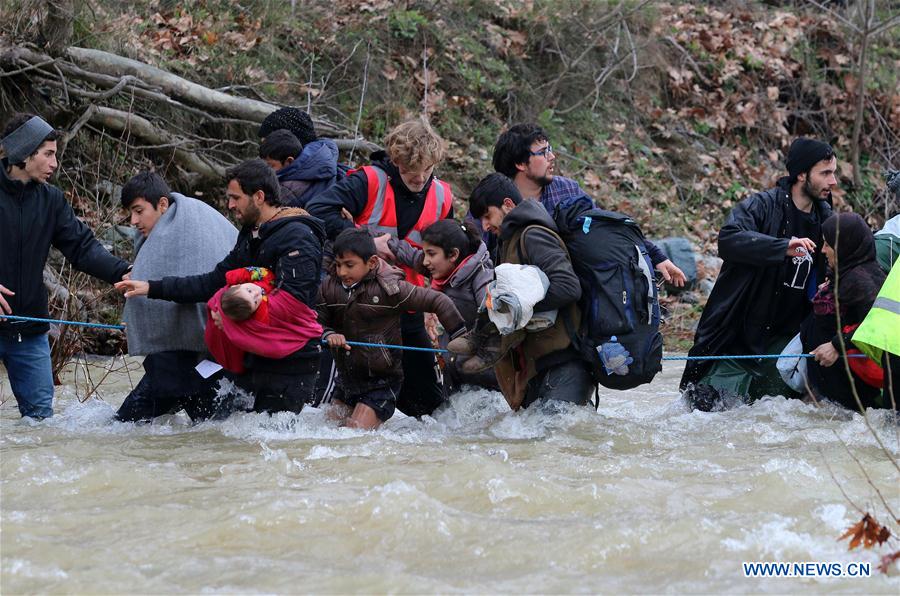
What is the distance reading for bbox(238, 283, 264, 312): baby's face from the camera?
5.52 meters

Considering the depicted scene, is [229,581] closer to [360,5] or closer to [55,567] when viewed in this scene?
[55,567]

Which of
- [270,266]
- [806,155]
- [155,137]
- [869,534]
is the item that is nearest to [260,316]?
[270,266]

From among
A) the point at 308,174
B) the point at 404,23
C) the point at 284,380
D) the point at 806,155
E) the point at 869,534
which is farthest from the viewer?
the point at 404,23

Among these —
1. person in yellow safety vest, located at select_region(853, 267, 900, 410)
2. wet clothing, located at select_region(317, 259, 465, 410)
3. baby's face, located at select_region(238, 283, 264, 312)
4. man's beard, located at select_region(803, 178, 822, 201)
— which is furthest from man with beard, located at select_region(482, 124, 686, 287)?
baby's face, located at select_region(238, 283, 264, 312)

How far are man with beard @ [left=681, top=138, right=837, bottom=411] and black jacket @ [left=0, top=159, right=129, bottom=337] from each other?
370cm

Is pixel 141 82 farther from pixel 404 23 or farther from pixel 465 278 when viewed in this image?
pixel 465 278

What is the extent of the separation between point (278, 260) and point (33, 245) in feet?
5.04

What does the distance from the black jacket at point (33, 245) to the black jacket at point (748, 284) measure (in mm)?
3674

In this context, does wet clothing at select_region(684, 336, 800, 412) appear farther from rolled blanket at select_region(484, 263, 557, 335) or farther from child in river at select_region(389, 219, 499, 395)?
rolled blanket at select_region(484, 263, 557, 335)

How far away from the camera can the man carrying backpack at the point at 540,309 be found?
5.81 metres

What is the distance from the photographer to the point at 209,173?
10.8m

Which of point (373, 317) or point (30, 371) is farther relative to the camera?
point (30, 371)

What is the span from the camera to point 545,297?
5.73 meters

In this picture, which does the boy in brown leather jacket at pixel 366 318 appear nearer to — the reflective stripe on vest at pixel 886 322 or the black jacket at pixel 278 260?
the black jacket at pixel 278 260
